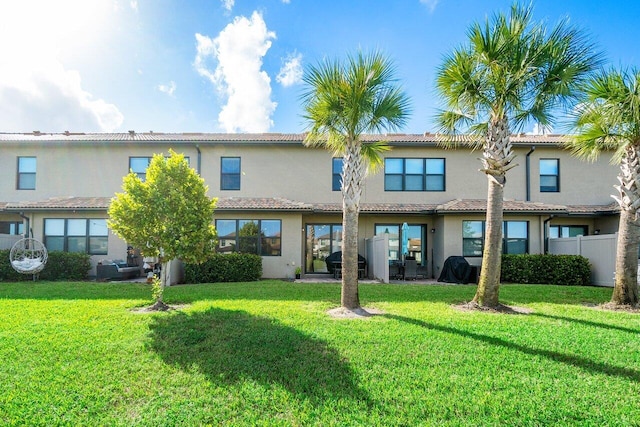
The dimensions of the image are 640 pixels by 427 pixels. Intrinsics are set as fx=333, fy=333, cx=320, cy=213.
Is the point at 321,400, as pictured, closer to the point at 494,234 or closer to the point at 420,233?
the point at 494,234

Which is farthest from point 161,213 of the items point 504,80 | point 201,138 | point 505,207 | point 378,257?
point 505,207

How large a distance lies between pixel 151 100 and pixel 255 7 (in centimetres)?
622

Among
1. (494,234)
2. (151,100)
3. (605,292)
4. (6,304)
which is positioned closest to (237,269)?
(6,304)

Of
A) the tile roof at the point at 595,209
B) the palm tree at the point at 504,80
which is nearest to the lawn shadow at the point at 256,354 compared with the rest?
the palm tree at the point at 504,80

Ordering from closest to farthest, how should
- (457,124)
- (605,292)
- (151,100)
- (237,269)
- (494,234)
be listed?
(494,234)
(457,124)
(605,292)
(237,269)
(151,100)

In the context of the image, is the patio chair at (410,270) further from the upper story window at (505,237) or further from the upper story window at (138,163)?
the upper story window at (138,163)

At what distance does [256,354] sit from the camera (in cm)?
519

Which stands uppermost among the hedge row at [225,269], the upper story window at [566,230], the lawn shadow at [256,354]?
the upper story window at [566,230]

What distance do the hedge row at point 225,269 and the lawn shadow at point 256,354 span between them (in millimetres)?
6251

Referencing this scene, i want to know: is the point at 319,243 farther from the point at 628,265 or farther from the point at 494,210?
the point at 628,265

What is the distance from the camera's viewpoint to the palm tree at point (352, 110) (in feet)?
25.4

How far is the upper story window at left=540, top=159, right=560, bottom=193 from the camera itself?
16234mm

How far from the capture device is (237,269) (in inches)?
534

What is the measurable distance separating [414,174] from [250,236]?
837cm
